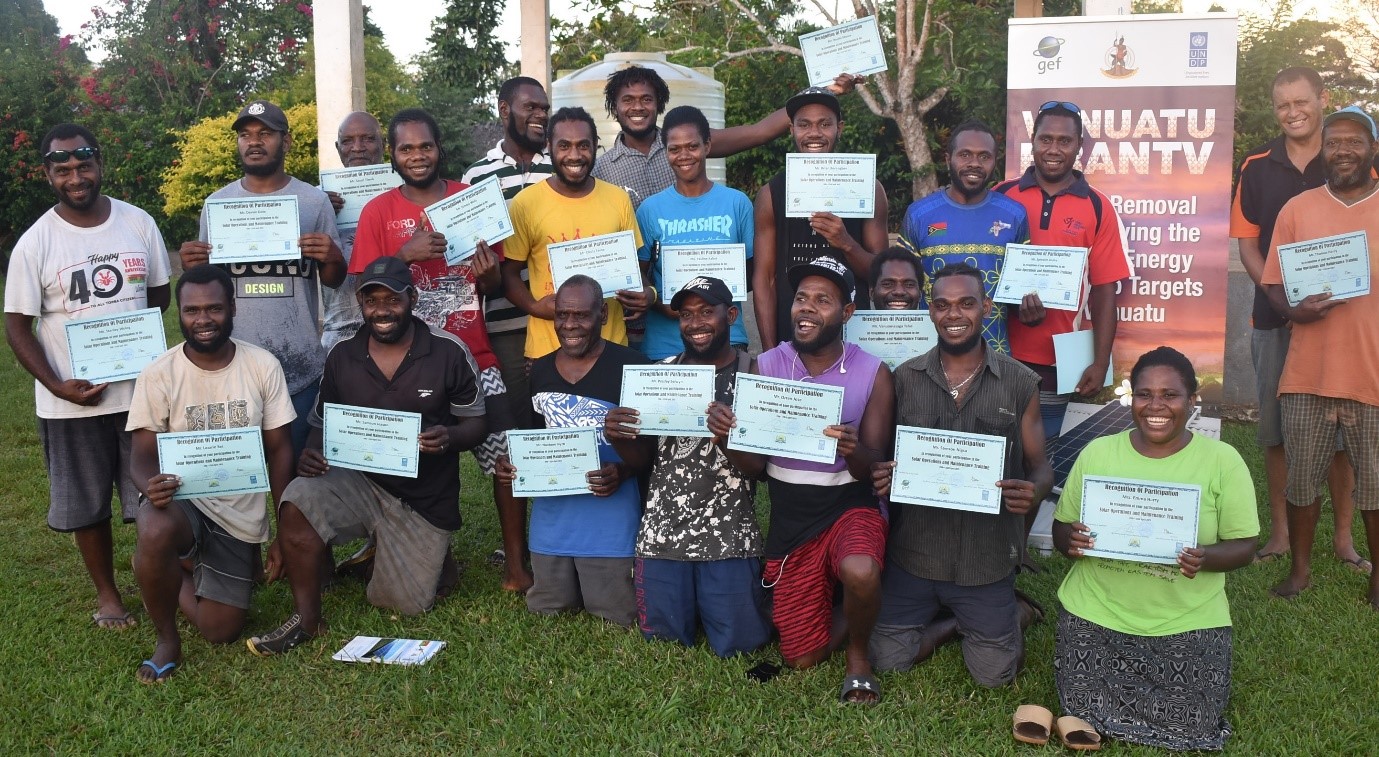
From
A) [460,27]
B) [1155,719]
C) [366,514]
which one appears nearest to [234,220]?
[366,514]

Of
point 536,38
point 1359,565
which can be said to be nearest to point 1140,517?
point 1359,565

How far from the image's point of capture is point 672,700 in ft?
14.4

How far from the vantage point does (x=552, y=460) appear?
5043mm

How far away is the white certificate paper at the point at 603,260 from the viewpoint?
521cm

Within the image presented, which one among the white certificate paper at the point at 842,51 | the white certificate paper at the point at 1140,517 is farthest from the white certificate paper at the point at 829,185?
the white certificate paper at the point at 1140,517

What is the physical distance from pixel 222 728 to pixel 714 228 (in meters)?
3.06

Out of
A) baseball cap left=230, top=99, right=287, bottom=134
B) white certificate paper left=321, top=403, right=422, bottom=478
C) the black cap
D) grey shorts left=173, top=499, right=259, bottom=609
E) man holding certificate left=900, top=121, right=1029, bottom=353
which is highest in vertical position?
baseball cap left=230, top=99, right=287, bottom=134

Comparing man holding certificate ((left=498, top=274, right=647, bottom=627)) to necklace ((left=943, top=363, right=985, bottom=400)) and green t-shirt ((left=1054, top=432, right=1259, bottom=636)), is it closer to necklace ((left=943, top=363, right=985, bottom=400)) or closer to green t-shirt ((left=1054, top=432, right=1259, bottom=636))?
necklace ((left=943, top=363, right=985, bottom=400))

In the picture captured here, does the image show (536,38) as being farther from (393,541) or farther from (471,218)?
(393,541)

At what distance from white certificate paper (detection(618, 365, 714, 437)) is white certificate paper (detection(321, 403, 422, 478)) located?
3.20 feet

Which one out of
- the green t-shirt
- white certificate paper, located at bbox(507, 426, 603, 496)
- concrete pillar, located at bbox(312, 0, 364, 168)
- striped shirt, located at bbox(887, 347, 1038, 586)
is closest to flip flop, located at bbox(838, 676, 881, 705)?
striped shirt, located at bbox(887, 347, 1038, 586)

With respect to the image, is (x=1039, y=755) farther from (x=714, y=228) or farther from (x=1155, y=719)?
→ (x=714, y=228)

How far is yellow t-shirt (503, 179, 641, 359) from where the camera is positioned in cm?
545

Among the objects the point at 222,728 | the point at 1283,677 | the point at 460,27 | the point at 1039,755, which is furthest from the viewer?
the point at 460,27
